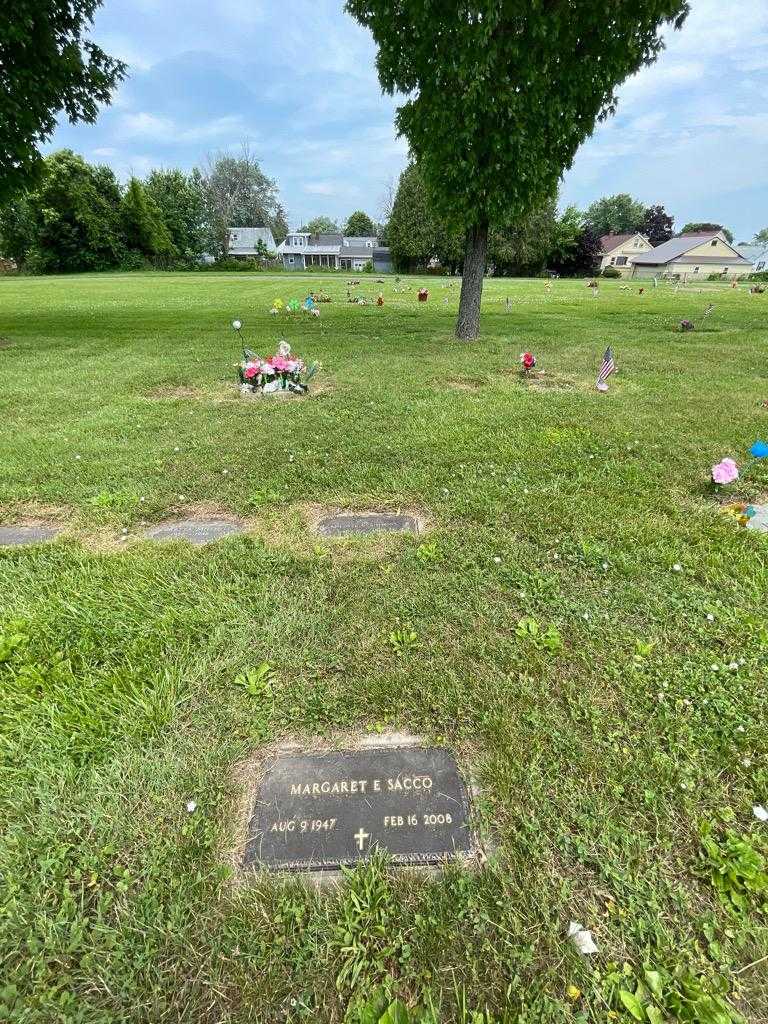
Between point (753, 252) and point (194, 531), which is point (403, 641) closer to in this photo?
point (194, 531)

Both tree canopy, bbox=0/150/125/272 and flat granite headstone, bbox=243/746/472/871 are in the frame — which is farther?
tree canopy, bbox=0/150/125/272

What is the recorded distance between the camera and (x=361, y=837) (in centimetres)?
167

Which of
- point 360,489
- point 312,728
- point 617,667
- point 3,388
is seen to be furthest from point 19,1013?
point 3,388

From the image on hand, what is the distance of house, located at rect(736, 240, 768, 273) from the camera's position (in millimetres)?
64488

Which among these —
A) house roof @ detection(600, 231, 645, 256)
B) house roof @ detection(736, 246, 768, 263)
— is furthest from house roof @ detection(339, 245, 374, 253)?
house roof @ detection(736, 246, 768, 263)

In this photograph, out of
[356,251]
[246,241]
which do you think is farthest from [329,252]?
[246,241]

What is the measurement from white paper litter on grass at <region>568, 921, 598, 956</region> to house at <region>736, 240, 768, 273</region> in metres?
84.5

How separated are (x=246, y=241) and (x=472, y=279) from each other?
67332 mm

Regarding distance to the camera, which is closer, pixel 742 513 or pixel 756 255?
pixel 742 513

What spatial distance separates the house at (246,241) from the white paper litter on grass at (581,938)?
73.7 m

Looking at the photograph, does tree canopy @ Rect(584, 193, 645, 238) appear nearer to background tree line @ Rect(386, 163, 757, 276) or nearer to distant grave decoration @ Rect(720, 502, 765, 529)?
background tree line @ Rect(386, 163, 757, 276)

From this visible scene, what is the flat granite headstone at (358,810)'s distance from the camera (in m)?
1.62

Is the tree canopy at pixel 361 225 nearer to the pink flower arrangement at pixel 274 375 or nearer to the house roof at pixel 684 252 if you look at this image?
the house roof at pixel 684 252

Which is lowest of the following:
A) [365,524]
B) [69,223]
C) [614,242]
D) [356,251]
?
[365,524]
